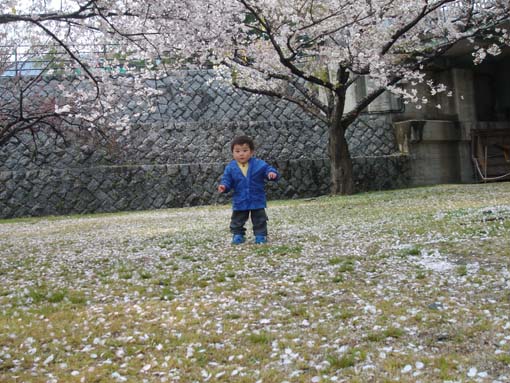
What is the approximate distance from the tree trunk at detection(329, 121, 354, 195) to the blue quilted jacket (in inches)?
460

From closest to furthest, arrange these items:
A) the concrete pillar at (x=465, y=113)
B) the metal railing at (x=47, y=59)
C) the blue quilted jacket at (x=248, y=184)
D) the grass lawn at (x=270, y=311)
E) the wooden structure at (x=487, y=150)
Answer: the grass lawn at (x=270, y=311), the blue quilted jacket at (x=248, y=184), the metal railing at (x=47, y=59), the wooden structure at (x=487, y=150), the concrete pillar at (x=465, y=113)

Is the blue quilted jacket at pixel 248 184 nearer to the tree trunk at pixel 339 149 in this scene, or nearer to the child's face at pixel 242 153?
the child's face at pixel 242 153

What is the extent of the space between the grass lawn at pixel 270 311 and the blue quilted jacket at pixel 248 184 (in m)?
0.64

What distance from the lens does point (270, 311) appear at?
441 centimetres

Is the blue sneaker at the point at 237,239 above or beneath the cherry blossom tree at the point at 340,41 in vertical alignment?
beneath

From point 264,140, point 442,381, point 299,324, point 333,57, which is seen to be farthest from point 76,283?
point 264,140

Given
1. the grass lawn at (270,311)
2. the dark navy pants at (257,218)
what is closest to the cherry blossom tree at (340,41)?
the dark navy pants at (257,218)

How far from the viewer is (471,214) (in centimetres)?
1036

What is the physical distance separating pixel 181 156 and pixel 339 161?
292 inches

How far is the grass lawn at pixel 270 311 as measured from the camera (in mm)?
3168

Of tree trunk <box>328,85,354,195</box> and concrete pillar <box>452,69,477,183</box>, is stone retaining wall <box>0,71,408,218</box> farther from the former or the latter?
concrete pillar <box>452,69,477,183</box>

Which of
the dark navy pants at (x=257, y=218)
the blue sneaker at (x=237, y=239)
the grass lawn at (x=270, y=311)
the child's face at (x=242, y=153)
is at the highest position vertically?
the child's face at (x=242, y=153)

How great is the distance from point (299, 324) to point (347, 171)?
1647 centimetres

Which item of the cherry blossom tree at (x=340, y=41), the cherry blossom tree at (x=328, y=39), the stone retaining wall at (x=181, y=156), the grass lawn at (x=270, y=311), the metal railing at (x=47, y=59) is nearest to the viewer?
the grass lawn at (x=270, y=311)
